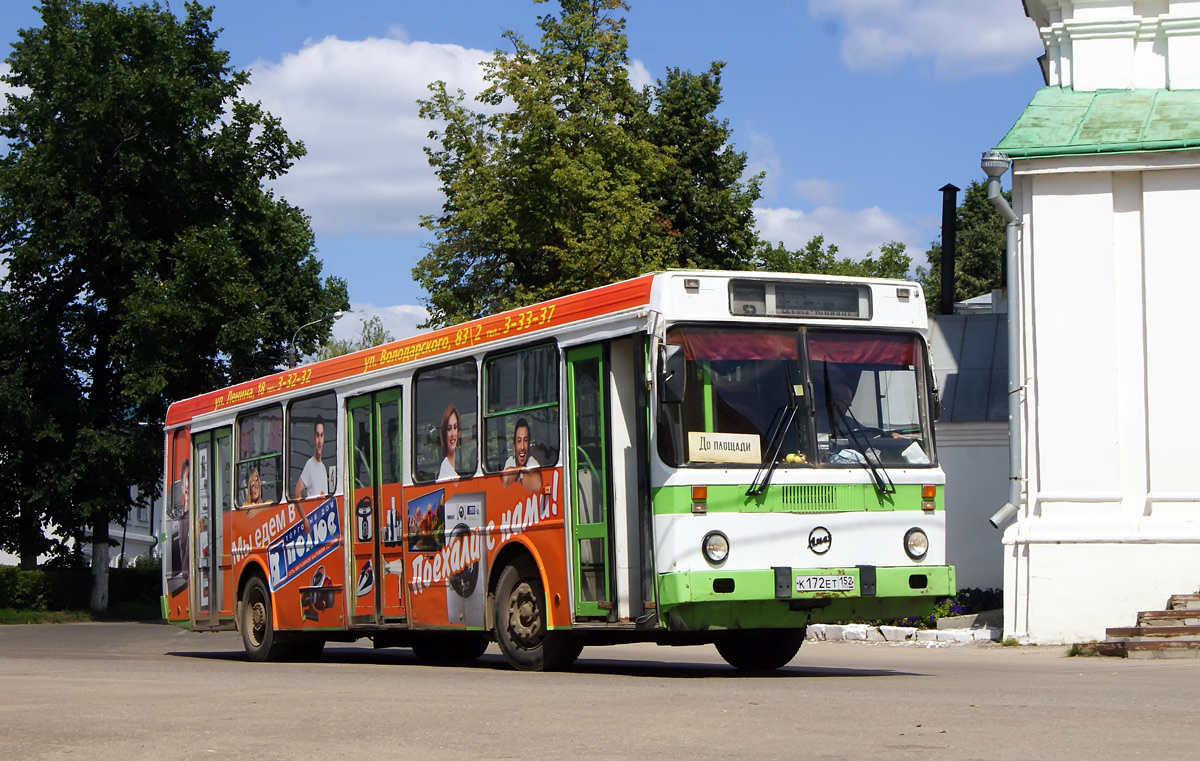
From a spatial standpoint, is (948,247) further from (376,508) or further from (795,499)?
(795,499)

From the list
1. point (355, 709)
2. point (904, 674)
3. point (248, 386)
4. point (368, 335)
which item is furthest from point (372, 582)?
point (368, 335)

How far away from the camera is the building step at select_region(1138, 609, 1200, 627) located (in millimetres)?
18578

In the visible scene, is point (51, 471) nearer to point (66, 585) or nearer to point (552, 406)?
point (66, 585)

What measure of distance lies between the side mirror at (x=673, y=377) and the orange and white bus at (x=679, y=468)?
0.02 meters

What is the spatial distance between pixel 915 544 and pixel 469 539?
4135 mm

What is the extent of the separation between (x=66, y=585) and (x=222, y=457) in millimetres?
27790

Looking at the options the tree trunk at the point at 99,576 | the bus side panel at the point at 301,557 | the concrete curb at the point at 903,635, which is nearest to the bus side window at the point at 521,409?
the bus side panel at the point at 301,557

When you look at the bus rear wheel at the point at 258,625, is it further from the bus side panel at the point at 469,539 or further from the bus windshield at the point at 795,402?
the bus windshield at the point at 795,402

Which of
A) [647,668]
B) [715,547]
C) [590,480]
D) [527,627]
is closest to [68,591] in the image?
[647,668]

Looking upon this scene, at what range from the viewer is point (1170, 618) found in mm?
18688

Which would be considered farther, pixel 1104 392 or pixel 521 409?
pixel 1104 392

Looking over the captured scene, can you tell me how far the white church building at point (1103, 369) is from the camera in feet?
65.6

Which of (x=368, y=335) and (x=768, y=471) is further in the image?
(x=368, y=335)

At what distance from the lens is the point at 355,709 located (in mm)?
9859
